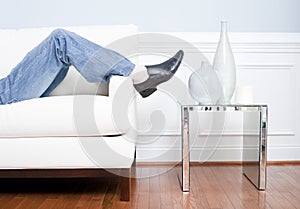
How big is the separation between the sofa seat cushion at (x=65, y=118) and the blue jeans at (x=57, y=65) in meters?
0.18

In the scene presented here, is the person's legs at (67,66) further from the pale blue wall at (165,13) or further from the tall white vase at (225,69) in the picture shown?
the pale blue wall at (165,13)

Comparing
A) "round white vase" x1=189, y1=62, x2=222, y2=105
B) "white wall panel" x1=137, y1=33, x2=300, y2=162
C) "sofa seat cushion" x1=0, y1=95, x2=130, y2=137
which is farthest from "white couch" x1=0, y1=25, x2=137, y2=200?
"white wall panel" x1=137, y1=33, x2=300, y2=162

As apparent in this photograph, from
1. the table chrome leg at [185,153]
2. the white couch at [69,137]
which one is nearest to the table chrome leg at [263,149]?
→ the table chrome leg at [185,153]

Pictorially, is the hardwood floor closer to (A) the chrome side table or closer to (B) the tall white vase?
(A) the chrome side table

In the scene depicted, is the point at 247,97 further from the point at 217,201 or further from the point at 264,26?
the point at 264,26

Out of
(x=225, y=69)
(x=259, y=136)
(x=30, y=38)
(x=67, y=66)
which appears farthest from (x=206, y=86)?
(x=30, y=38)

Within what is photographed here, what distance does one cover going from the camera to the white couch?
1.45m

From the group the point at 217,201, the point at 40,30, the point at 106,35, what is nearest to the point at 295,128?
the point at 217,201

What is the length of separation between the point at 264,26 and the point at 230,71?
660 millimetres

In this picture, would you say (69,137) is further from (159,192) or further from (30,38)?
(30,38)

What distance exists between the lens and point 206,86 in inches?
68.6

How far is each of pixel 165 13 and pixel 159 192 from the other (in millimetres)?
1159

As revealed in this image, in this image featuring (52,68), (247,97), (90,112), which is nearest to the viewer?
(90,112)

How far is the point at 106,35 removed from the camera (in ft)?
6.84
